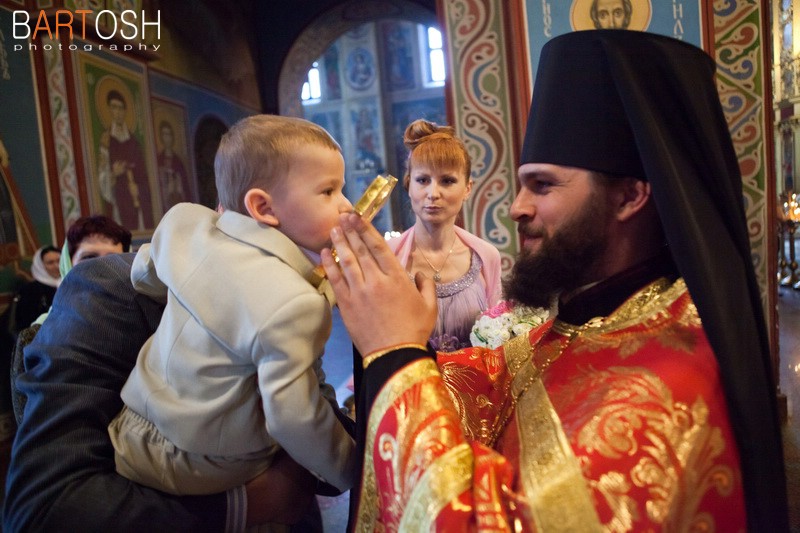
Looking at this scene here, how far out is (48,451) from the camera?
1.27 meters

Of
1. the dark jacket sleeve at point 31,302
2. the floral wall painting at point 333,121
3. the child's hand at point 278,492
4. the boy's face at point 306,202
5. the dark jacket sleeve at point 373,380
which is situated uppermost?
the floral wall painting at point 333,121

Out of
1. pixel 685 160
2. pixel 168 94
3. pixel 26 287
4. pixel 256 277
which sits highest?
pixel 168 94

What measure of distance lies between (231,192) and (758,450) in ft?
4.14

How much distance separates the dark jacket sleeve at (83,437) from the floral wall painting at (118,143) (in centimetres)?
629

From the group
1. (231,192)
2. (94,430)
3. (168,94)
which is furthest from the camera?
(168,94)

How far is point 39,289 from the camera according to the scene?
555cm

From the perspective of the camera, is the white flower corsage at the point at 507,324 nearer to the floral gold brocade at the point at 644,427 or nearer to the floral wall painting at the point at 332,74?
the floral gold brocade at the point at 644,427

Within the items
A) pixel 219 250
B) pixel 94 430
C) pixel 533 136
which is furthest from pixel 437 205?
pixel 94 430

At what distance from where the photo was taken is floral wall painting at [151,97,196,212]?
8953 mm

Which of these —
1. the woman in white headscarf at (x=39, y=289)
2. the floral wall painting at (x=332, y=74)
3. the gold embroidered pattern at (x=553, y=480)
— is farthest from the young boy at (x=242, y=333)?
the floral wall painting at (x=332, y=74)

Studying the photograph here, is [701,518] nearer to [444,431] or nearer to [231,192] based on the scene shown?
[444,431]

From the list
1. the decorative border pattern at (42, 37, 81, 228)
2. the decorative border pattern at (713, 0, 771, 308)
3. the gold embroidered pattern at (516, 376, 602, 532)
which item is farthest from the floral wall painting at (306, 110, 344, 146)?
the gold embroidered pattern at (516, 376, 602, 532)

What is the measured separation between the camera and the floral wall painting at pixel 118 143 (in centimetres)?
684

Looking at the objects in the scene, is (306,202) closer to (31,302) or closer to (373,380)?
A: (373,380)
